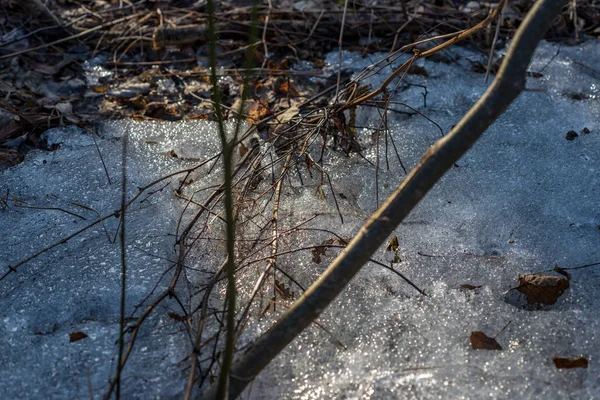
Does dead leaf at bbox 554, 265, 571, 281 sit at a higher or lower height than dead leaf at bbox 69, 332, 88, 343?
higher

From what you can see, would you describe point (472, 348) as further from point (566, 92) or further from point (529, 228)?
point (566, 92)

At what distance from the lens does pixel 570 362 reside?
143cm

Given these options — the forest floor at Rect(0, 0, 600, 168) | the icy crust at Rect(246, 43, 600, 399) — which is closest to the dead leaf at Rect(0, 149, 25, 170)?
the forest floor at Rect(0, 0, 600, 168)

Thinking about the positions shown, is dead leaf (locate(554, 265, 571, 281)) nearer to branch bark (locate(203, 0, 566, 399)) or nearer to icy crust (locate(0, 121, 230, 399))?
branch bark (locate(203, 0, 566, 399))

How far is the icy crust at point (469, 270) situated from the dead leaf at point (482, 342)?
0.05 ft

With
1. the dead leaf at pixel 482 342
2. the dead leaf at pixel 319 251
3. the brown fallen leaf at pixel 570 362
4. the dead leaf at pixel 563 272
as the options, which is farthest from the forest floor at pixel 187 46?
the brown fallen leaf at pixel 570 362

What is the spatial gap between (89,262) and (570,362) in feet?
4.29

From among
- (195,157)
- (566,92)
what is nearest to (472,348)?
(195,157)

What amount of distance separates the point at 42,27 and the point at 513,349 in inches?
111

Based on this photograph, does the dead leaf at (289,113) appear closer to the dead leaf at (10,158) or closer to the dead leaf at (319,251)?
the dead leaf at (319,251)

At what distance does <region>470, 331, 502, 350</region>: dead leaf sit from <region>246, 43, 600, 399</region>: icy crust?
0.05 ft

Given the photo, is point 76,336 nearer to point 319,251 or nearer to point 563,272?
point 319,251

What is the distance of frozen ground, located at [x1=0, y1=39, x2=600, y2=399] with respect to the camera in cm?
143

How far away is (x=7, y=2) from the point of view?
10.9 feet
